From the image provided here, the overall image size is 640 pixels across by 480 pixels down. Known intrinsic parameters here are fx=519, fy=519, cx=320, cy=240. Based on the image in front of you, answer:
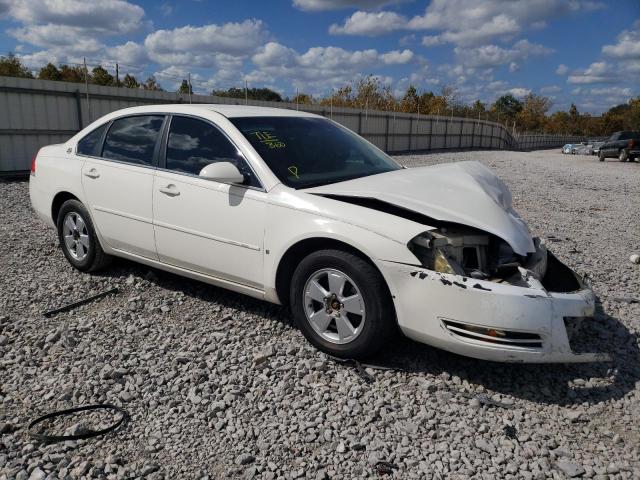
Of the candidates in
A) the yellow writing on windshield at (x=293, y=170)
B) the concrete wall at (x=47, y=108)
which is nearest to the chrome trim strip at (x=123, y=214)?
the yellow writing on windshield at (x=293, y=170)

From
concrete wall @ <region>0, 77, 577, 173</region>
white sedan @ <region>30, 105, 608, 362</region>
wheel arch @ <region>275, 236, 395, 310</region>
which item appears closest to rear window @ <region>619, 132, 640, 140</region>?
concrete wall @ <region>0, 77, 577, 173</region>

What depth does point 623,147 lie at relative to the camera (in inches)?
1107

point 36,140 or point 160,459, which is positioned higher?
point 36,140

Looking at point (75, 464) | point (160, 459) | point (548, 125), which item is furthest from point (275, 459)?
point (548, 125)

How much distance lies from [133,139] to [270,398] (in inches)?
105

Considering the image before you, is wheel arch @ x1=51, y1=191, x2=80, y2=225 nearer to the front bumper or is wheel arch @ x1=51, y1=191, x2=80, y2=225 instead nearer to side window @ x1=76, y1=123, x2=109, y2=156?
side window @ x1=76, y1=123, x2=109, y2=156

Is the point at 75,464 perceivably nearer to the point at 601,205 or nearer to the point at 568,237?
the point at 568,237

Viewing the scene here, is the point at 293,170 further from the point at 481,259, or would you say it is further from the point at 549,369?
the point at 549,369

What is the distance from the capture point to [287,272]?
355 centimetres

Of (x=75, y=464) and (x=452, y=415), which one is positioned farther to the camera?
(x=452, y=415)

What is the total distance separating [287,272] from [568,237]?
513 centimetres

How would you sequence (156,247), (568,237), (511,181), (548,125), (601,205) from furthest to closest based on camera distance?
(548,125), (511,181), (601,205), (568,237), (156,247)

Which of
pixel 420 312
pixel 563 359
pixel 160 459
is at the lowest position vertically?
pixel 160 459

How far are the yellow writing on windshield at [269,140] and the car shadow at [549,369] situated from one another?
1.34m
